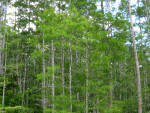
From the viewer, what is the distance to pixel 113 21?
1038 centimetres

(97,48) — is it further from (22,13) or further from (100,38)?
(22,13)

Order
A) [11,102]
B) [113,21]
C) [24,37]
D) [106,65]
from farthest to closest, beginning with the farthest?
Result: [24,37] < [11,102] < [113,21] < [106,65]

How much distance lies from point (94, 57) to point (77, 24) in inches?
77.8

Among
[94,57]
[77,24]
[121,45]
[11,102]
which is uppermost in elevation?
[77,24]

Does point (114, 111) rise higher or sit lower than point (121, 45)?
lower

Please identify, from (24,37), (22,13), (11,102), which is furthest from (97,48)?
(22,13)

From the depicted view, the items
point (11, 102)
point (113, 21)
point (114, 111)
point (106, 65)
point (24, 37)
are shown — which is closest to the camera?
point (114, 111)

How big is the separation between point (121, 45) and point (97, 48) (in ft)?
4.87

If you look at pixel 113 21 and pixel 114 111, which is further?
pixel 113 21

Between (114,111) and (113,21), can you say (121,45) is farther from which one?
(114,111)

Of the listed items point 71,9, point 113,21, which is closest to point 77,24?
point 71,9

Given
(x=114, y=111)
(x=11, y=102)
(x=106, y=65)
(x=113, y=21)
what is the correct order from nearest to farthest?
1. (x=114, y=111)
2. (x=106, y=65)
3. (x=113, y=21)
4. (x=11, y=102)

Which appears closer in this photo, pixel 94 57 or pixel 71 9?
pixel 94 57

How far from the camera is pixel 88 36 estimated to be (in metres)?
9.55
